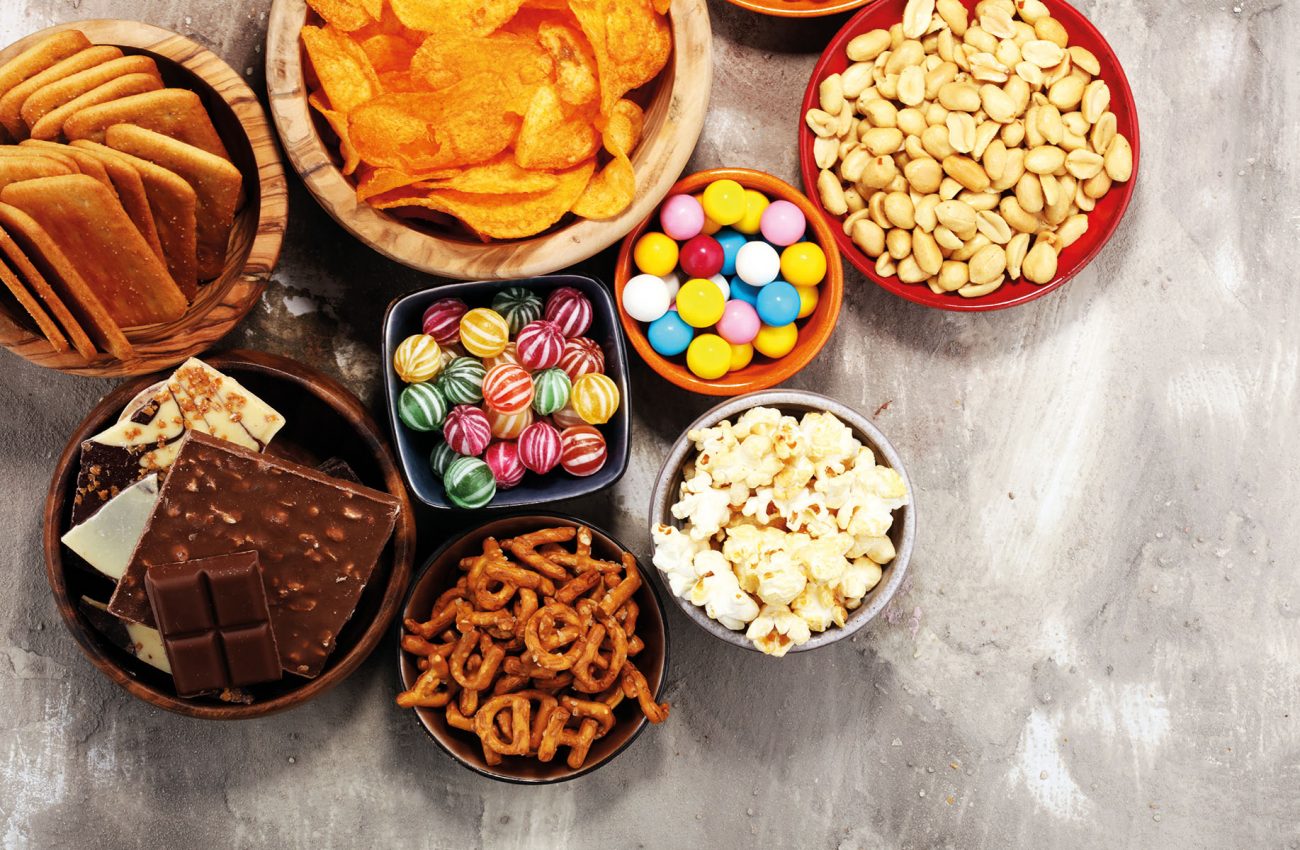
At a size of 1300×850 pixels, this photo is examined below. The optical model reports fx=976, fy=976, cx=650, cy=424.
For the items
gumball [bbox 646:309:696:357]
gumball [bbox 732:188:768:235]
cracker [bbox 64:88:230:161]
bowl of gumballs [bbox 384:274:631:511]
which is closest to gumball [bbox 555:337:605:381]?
bowl of gumballs [bbox 384:274:631:511]

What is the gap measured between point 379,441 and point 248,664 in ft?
1.15

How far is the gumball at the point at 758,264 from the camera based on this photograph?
1.53 meters

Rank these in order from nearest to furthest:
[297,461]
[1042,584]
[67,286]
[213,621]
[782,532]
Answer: [67,286]
[213,621]
[782,532]
[297,461]
[1042,584]

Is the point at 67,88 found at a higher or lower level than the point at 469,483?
higher

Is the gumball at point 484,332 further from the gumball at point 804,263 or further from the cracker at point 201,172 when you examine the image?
the gumball at point 804,263

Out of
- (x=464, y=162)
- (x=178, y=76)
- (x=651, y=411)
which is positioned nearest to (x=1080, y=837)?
(x=651, y=411)

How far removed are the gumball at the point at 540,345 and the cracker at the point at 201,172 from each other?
0.43 metres

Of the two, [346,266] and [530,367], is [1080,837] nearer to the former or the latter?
[530,367]

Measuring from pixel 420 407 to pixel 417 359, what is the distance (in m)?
0.07

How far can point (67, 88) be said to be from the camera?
1211 mm

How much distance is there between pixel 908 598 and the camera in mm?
1726

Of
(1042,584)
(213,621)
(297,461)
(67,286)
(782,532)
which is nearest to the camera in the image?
(67,286)

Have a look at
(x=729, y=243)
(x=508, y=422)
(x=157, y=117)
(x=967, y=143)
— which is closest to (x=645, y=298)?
(x=729, y=243)

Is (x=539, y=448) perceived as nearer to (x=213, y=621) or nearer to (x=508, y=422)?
(x=508, y=422)
